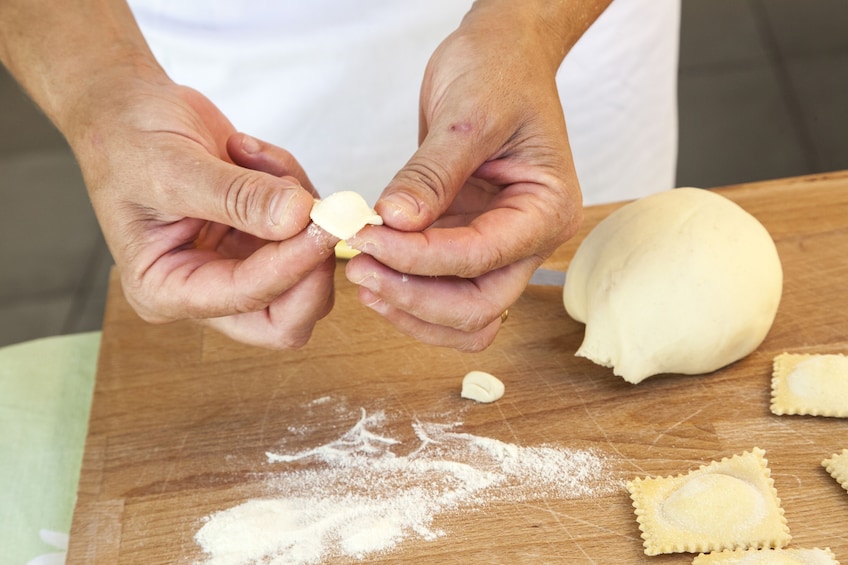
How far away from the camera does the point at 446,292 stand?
1.07 meters

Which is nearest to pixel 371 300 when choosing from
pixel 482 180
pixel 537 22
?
pixel 482 180

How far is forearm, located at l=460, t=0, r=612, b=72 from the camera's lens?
117 cm

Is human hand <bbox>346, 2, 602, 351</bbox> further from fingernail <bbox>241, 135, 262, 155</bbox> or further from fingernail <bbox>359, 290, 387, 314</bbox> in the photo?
fingernail <bbox>241, 135, 262, 155</bbox>

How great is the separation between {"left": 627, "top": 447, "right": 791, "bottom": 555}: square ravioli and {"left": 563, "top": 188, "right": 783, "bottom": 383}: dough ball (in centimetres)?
17

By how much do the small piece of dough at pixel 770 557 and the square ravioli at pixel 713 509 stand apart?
2cm

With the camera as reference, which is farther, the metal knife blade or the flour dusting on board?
the metal knife blade

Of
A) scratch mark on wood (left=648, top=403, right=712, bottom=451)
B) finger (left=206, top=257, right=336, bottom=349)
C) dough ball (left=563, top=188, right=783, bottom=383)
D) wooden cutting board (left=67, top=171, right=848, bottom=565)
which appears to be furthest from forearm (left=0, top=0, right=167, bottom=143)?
scratch mark on wood (left=648, top=403, right=712, bottom=451)

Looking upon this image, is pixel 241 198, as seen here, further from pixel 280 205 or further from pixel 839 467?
pixel 839 467

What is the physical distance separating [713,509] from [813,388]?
10.2 inches

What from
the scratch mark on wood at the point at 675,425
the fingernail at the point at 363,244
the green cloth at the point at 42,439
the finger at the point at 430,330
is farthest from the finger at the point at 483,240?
the green cloth at the point at 42,439

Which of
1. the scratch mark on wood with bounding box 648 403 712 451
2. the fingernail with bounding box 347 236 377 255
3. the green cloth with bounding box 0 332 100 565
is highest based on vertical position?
the fingernail with bounding box 347 236 377 255

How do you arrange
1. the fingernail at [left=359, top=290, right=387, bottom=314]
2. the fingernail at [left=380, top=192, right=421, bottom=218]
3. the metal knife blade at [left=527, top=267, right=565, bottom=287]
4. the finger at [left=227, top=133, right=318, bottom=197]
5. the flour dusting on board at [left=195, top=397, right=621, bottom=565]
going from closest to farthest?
the fingernail at [left=380, top=192, right=421, bottom=218] → the fingernail at [left=359, top=290, right=387, bottom=314] → the flour dusting on board at [left=195, top=397, right=621, bottom=565] → the finger at [left=227, top=133, right=318, bottom=197] → the metal knife blade at [left=527, top=267, right=565, bottom=287]

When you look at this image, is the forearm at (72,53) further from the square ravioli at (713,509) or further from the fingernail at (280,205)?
the square ravioli at (713,509)

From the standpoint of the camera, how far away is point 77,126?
118cm
